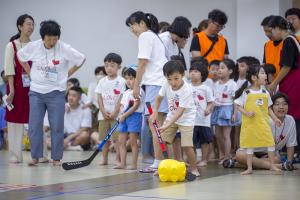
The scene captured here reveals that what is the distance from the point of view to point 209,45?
955 cm

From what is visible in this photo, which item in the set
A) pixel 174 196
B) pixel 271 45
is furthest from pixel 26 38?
pixel 174 196

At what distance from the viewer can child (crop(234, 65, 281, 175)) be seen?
25.4ft

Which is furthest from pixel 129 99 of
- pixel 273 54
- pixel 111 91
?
pixel 273 54

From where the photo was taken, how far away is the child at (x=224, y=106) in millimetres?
9148

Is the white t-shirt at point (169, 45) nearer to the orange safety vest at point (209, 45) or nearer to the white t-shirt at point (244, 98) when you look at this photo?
the white t-shirt at point (244, 98)

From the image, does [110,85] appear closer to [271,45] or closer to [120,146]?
[120,146]

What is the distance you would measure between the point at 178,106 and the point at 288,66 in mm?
1712

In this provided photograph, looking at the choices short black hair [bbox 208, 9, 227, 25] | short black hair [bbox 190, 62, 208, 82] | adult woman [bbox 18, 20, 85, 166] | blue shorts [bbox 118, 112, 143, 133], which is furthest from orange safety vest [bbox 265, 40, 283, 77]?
adult woman [bbox 18, 20, 85, 166]

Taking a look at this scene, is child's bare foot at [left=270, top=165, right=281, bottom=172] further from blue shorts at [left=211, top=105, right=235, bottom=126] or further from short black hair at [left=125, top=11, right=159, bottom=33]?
short black hair at [left=125, top=11, right=159, bottom=33]

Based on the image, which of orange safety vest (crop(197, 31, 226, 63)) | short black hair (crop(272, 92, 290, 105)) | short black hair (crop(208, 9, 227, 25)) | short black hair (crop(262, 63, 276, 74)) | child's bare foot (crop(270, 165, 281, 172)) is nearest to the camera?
child's bare foot (crop(270, 165, 281, 172))

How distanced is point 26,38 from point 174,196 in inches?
162

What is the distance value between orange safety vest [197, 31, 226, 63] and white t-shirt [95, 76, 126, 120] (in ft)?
4.33

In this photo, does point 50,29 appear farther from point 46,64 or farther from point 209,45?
point 209,45

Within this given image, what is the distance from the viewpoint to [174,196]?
581cm
